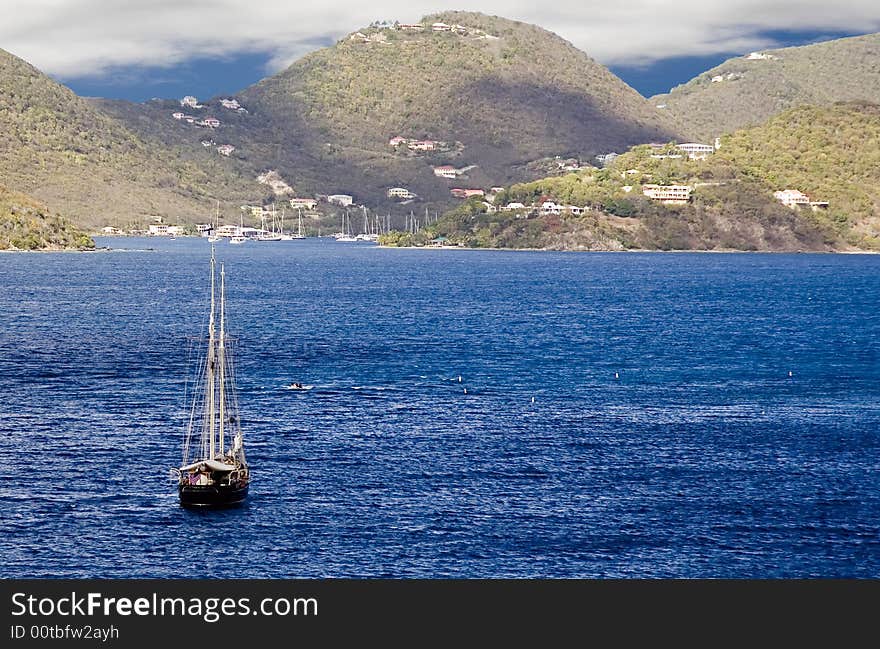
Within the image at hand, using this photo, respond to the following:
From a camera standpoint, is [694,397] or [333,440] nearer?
[333,440]

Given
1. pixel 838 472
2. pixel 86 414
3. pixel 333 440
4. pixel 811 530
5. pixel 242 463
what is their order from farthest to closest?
pixel 86 414
pixel 333 440
pixel 838 472
pixel 242 463
pixel 811 530

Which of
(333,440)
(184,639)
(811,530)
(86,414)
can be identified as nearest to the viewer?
(184,639)

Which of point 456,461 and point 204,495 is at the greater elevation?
point 204,495

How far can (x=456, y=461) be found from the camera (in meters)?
89.0

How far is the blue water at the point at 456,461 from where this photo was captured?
225 ft

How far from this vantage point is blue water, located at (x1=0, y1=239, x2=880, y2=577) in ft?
225

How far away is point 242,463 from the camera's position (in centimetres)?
8019

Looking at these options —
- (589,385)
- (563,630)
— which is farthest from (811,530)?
(589,385)

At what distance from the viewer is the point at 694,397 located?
11806 cm

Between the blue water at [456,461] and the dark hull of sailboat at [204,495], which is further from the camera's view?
the dark hull of sailboat at [204,495]

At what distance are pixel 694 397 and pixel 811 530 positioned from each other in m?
44.6

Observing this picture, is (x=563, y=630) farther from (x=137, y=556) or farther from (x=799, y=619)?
(x=137, y=556)

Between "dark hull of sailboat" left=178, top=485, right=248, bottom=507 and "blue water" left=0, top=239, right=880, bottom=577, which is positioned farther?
"dark hull of sailboat" left=178, top=485, right=248, bottom=507

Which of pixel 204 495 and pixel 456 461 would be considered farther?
pixel 456 461
